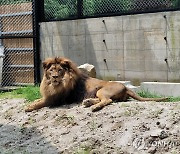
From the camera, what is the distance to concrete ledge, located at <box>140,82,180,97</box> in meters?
8.55

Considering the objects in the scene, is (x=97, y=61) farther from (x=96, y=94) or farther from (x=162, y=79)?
(x=96, y=94)

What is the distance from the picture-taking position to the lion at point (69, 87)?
720cm

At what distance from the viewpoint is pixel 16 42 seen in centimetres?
1202

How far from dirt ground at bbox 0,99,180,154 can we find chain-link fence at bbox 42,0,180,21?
3.33 metres

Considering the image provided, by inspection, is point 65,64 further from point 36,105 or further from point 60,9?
point 60,9

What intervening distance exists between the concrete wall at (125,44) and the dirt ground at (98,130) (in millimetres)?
2700

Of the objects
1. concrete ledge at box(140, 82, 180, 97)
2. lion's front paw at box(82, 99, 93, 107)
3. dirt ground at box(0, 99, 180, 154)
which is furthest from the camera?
concrete ledge at box(140, 82, 180, 97)

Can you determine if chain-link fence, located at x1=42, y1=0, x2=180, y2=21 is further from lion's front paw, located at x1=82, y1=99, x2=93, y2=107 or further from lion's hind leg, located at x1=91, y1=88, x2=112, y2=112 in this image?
lion's front paw, located at x1=82, y1=99, x2=93, y2=107

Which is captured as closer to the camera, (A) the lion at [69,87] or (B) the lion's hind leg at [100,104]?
(B) the lion's hind leg at [100,104]

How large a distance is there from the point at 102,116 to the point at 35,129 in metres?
1.04

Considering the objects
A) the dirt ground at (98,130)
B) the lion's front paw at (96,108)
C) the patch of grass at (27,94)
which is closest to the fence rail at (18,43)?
the patch of grass at (27,94)

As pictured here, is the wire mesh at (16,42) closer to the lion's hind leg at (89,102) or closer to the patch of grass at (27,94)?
the patch of grass at (27,94)

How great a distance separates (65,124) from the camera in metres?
6.46

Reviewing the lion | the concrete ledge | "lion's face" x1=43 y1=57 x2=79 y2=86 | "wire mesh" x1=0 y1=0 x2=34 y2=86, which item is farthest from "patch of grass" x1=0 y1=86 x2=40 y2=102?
the concrete ledge
